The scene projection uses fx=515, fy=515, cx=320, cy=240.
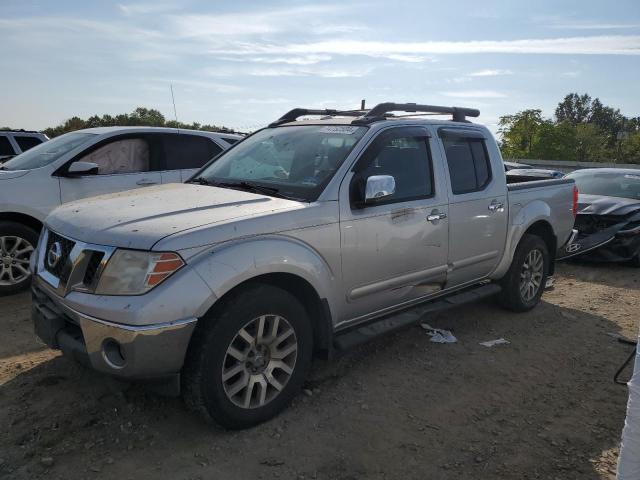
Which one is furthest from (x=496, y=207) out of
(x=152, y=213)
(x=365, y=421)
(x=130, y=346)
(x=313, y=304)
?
(x=130, y=346)

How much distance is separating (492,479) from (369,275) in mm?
1467

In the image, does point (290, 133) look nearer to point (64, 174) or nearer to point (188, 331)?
point (188, 331)

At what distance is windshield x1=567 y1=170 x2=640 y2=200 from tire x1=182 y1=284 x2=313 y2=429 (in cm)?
728

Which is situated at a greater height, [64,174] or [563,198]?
[64,174]

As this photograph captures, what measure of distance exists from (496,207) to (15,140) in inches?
356

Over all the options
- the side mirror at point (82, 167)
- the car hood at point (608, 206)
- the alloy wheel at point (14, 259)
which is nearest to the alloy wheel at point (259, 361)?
the side mirror at point (82, 167)

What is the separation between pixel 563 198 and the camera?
572 centimetres

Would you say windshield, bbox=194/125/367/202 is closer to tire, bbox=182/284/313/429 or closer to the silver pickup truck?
Result: the silver pickup truck

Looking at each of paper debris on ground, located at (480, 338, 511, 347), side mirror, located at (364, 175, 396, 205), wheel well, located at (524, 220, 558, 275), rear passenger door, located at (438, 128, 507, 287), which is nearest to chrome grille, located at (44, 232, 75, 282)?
side mirror, located at (364, 175, 396, 205)

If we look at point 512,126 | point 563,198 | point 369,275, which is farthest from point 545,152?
point 369,275

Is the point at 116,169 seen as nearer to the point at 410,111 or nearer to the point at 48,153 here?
the point at 48,153

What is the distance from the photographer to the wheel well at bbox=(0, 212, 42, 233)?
5.43 m

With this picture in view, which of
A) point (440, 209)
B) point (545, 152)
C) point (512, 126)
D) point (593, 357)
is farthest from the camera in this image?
point (512, 126)

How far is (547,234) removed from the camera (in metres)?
5.62
